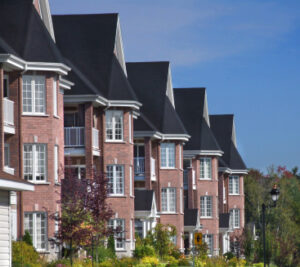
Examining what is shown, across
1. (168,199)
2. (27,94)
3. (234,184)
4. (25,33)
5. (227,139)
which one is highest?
(25,33)

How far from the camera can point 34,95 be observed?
4369 centimetres

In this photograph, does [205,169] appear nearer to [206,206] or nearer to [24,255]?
[206,206]

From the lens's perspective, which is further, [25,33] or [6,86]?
[25,33]

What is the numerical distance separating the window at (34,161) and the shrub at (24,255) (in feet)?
18.9

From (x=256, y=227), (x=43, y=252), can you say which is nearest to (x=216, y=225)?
(x=256, y=227)

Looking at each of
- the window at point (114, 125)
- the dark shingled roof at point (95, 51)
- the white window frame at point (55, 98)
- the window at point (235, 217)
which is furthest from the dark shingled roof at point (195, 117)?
the white window frame at point (55, 98)

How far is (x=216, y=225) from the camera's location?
8181cm

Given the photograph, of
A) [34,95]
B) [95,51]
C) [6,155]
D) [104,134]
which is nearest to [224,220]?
[104,134]

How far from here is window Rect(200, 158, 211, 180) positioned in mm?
81125

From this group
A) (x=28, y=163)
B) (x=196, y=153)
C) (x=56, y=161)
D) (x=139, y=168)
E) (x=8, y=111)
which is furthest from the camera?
(x=196, y=153)

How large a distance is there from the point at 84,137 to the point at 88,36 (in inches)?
324

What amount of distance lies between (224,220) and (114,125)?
109 ft

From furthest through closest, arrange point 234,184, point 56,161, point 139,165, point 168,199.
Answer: point 234,184 → point 168,199 → point 139,165 → point 56,161

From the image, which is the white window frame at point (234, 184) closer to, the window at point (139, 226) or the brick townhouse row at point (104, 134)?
the brick townhouse row at point (104, 134)
